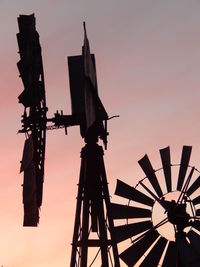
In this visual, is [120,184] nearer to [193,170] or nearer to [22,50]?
[193,170]

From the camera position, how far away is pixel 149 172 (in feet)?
43.9

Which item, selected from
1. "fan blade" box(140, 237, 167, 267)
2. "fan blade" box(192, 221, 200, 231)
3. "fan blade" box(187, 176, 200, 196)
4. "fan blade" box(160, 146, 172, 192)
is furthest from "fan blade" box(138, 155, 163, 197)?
"fan blade" box(140, 237, 167, 267)

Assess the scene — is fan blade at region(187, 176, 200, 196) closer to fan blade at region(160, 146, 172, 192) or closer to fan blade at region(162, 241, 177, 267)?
fan blade at region(160, 146, 172, 192)

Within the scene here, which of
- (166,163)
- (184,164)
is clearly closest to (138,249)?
(166,163)

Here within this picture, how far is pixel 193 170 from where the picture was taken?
13.3 metres

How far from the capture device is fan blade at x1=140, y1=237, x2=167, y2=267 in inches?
512

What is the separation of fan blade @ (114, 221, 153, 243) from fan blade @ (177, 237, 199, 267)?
1.08m

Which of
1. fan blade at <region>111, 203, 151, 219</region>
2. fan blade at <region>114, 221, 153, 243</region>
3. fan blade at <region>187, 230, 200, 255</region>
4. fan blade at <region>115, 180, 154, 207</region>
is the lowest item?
fan blade at <region>187, 230, 200, 255</region>

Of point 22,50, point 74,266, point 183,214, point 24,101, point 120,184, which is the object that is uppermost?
point 22,50

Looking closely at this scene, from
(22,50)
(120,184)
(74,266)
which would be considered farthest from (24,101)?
(74,266)

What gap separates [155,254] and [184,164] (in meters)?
2.71

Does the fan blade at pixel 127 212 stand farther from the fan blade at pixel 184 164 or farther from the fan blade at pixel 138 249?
the fan blade at pixel 184 164

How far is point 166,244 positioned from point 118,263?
5.18ft

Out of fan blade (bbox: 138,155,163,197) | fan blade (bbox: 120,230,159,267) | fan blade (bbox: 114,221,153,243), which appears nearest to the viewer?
fan blade (bbox: 120,230,159,267)
